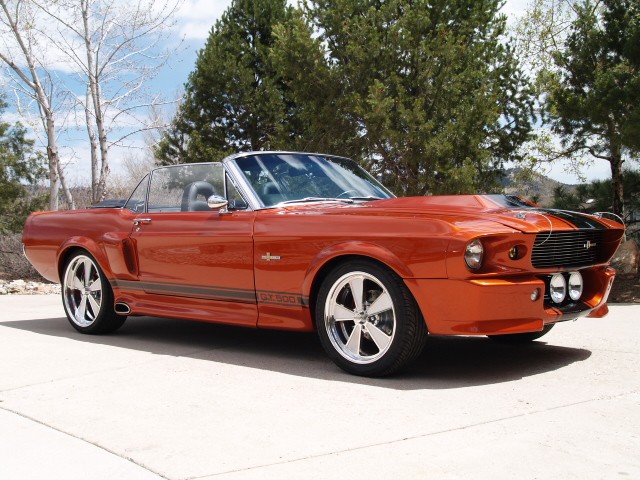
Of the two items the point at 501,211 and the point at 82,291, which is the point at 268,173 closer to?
the point at 501,211

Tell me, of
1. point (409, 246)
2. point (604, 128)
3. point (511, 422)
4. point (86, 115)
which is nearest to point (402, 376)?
point (409, 246)

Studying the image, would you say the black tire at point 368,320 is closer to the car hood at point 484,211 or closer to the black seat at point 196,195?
the car hood at point 484,211

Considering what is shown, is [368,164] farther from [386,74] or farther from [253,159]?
[253,159]

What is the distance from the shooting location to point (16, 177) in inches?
792

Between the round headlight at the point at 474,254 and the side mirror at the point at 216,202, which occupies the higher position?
the side mirror at the point at 216,202

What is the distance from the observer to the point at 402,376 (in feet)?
15.5

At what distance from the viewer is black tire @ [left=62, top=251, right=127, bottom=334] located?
664cm

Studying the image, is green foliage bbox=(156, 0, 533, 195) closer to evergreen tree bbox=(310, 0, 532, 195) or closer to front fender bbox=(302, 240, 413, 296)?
evergreen tree bbox=(310, 0, 532, 195)

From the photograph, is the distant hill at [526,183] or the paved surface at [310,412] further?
the distant hill at [526,183]

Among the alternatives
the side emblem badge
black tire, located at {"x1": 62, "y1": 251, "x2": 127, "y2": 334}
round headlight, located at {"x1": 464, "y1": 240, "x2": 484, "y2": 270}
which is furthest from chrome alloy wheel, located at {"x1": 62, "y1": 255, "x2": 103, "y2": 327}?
round headlight, located at {"x1": 464, "y1": 240, "x2": 484, "y2": 270}

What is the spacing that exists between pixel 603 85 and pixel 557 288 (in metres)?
9.16

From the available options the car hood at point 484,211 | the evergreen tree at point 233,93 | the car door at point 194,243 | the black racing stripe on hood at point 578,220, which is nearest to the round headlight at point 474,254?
the car hood at point 484,211

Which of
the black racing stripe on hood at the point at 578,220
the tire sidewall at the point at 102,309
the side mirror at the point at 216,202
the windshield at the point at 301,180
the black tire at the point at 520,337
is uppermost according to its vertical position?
the windshield at the point at 301,180

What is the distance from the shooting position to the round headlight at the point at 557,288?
4652 mm
